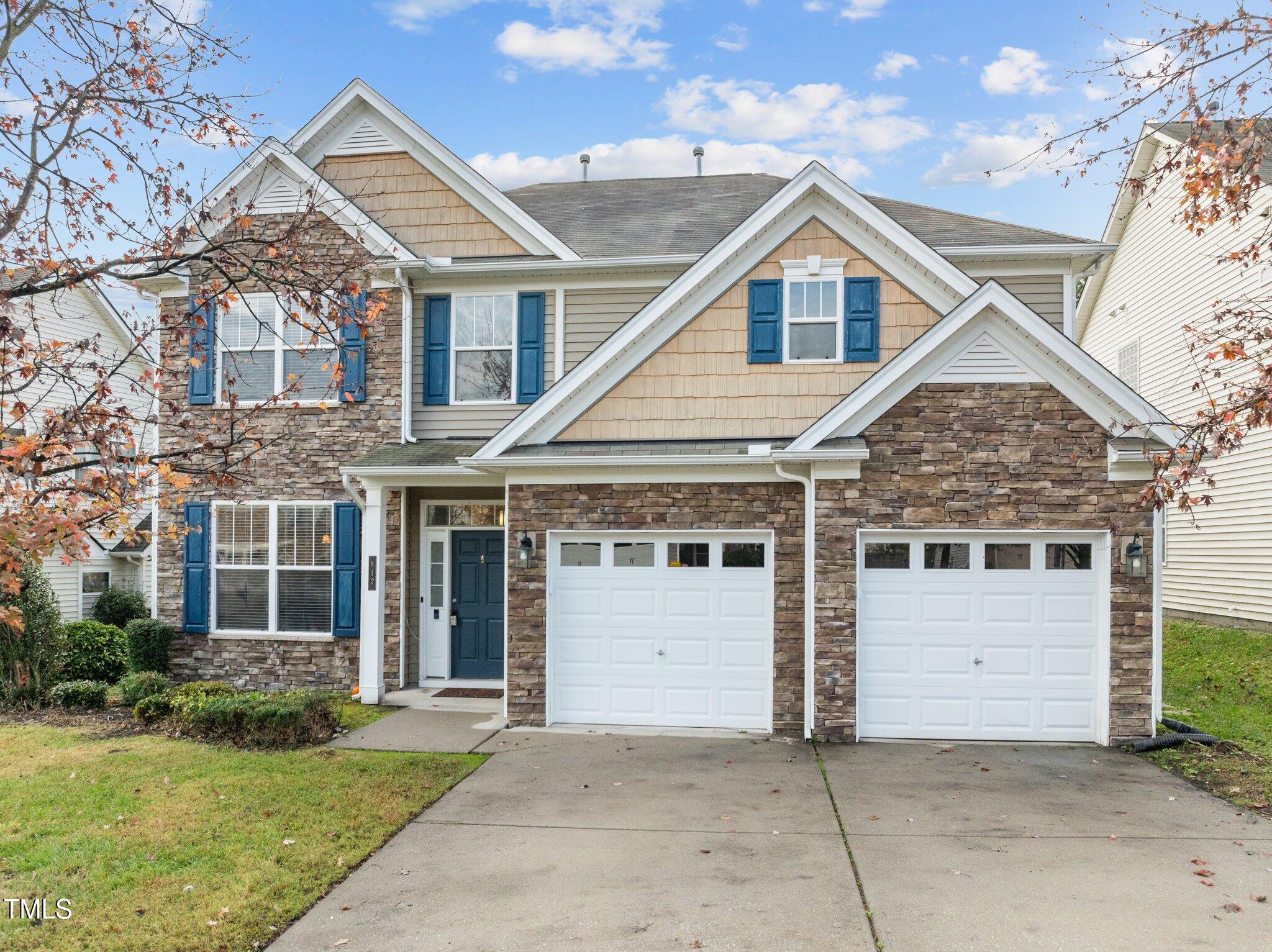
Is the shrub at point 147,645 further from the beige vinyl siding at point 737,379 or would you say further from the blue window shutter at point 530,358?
the beige vinyl siding at point 737,379

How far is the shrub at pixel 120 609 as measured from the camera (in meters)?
16.5

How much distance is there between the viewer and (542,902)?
17.6 feet

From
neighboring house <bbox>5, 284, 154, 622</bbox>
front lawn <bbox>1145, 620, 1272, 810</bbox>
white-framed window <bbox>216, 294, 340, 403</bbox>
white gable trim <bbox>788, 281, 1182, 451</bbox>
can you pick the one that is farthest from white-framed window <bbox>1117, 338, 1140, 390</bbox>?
neighboring house <bbox>5, 284, 154, 622</bbox>

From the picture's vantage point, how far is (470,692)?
1182 centimetres

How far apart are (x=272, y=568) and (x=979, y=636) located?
30.2 feet

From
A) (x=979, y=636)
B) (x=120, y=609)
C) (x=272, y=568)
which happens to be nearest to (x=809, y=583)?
(x=979, y=636)

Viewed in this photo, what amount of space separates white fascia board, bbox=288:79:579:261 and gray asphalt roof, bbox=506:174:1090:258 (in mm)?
608

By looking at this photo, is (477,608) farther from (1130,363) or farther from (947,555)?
(1130,363)

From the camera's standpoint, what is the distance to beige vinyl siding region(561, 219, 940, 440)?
10.4m

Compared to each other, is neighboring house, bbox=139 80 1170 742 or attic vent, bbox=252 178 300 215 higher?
attic vent, bbox=252 178 300 215

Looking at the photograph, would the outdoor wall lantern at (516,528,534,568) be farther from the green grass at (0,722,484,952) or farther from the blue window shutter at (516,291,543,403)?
the blue window shutter at (516,291,543,403)

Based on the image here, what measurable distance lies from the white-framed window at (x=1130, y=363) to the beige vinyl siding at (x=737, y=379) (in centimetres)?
1226

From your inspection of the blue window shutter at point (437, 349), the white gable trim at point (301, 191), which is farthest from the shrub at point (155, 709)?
the white gable trim at point (301, 191)

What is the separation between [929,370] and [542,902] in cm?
648
